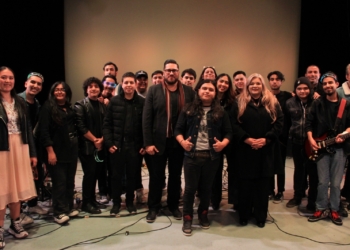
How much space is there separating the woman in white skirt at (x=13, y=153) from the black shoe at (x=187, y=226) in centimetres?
149

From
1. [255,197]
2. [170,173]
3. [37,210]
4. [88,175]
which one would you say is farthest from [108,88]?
[255,197]

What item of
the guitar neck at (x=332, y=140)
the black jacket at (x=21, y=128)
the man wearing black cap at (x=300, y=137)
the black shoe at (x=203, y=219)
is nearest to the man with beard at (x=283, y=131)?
the man wearing black cap at (x=300, y=137)

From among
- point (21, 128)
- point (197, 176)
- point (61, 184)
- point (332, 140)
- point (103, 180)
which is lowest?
point (103, 180)

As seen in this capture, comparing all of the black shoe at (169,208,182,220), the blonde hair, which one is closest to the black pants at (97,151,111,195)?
the black shoe at (169,208,182,220)

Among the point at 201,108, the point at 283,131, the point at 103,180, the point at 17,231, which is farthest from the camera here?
the point at 103,180

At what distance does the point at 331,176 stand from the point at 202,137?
1.54m

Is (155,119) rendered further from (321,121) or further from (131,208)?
(321,121)

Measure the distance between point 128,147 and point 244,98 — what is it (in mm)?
1354

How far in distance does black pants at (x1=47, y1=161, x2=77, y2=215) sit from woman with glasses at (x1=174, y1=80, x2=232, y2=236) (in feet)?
4.03

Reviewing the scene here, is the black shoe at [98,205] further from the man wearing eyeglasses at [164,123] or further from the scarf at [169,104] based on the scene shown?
the scarf at [169,104]

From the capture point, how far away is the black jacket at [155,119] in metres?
3.02

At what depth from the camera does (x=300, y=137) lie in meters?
3.49

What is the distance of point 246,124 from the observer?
9.65ft

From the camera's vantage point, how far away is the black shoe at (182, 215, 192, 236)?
2.80 meters
